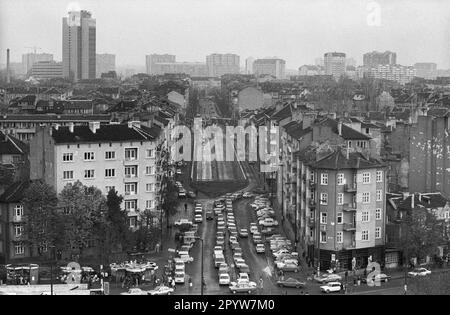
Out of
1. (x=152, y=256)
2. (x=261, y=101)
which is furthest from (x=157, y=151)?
(x=261, y=101)

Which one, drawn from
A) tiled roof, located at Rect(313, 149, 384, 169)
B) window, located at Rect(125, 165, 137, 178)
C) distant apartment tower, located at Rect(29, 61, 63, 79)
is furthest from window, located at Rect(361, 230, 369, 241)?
distant apartment tower, located at Rect(29, 61, 63, 79)

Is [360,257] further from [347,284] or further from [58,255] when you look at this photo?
[58,255]

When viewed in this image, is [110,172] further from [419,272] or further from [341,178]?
[419,272]

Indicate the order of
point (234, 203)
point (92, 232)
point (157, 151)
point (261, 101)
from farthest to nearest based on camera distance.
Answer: point (261, 101), point (234, 203), point (157, 151), point (92, 232)

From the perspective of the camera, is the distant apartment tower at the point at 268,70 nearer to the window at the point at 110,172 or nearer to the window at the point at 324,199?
the window at the point at 110,172

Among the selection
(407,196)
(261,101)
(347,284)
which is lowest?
(347,284)

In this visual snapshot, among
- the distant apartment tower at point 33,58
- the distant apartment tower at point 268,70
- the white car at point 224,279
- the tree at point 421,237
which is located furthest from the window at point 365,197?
the distant apartment tower at point 268,70

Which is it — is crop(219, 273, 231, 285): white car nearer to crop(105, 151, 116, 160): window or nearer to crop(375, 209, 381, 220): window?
crop(375, 209, 381, 220): window
